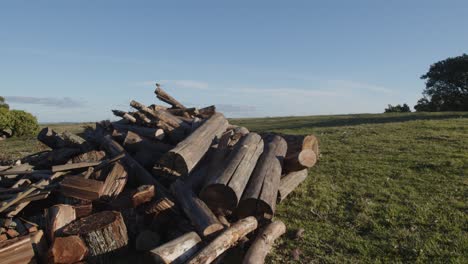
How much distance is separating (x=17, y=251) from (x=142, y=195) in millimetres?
1998

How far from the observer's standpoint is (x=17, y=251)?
561 centimetres

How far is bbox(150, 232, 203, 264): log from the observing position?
5348 millimetres

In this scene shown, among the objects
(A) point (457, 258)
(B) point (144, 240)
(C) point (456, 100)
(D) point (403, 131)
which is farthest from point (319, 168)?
(C) point (456, 100)

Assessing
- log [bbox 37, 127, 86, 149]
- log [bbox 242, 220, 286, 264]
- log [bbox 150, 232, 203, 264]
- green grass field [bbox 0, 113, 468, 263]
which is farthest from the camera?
log [bbox 37, 127, 86, 149]

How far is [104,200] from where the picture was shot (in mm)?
7066

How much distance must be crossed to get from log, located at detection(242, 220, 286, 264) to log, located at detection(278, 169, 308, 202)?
1.45 m

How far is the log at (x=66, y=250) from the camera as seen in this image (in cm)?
556

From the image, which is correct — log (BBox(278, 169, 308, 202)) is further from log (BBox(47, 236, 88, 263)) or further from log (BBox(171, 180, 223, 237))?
log (BBox(47, 236, 88, 263))

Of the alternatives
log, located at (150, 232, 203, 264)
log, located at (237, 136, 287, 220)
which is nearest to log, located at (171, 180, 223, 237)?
log, located at (150, 232, 203, 264)

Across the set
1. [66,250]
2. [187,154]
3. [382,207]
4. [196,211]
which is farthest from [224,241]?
[382,207]

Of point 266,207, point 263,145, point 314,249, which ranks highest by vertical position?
point 263,145

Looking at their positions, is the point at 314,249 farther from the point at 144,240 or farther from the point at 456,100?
the point at 456,100

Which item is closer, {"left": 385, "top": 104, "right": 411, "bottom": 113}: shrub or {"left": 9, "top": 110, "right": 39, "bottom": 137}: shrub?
{"left": 9, "top": 110, "right": 39, "bottom": 137}: shrub

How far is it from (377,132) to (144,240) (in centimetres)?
1260
